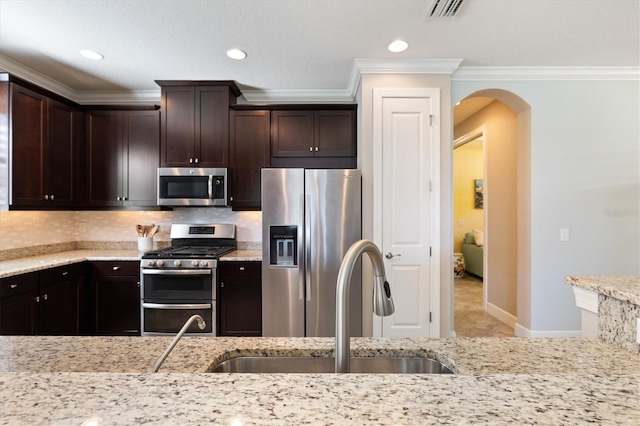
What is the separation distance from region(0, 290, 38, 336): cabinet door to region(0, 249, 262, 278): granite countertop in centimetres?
19

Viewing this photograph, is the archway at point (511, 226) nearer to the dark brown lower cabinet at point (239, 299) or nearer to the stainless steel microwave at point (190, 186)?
the dark brown lower cabinet at point (239, 299)

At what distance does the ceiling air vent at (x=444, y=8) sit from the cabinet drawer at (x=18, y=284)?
→ 3.56 m

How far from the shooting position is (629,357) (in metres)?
0.83

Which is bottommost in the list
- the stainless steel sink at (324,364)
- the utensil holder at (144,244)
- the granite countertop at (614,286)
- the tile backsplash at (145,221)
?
the stainless steel sink at (324,364)

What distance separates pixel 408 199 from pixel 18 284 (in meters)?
3.21

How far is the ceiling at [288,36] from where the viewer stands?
2.03 meters

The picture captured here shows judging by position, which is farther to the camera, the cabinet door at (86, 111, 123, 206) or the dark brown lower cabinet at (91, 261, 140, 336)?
the cabinet door at (86, 111, 123, 206)

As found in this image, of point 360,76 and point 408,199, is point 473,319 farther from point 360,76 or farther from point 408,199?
point 360,76

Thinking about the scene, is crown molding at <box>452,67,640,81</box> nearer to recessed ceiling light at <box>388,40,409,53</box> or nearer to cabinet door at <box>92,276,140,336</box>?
recessed ceiling light at <box>388,40,409,53</box>

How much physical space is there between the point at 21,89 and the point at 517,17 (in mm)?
3978

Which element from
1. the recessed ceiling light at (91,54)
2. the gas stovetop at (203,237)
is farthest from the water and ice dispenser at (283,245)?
the recessed ceiling light at (91,54)

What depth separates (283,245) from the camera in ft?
9.08

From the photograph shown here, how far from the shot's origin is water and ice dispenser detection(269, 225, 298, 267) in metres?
2.74

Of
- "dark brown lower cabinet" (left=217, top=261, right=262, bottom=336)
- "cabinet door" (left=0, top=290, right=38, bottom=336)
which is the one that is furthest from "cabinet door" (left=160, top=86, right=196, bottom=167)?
"cabinet door" (left=0, top=290, right=38, bottom=336)
